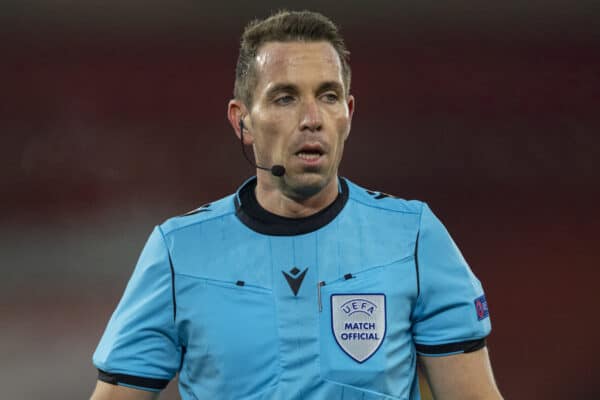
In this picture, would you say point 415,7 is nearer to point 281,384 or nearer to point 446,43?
point 446,43

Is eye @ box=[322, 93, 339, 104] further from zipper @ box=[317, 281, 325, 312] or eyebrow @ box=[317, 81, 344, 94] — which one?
zipper @ box=[317, 281, 325, 312]

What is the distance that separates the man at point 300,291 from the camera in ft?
3.75

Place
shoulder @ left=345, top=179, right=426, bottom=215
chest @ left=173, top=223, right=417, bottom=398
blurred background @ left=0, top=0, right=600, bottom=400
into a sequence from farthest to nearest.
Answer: blurred background @ left=0, top=0, right=600, bottom=400, shoulder @ left=345, top=179, right=426, bottom=215, chest @ left=173, top=223, right=417, bottom=398

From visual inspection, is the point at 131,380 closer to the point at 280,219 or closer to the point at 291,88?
the point at 280,219

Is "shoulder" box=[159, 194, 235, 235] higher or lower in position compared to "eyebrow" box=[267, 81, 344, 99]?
lower

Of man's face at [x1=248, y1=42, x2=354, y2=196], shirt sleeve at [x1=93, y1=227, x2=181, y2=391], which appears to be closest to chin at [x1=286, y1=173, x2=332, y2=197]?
man's face at [x1=248, y1=42, x2=354, y2=196]

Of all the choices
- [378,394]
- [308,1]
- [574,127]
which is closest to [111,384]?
[378,394]

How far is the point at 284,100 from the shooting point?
1180mm

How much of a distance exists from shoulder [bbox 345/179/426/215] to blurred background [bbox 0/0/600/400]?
126 cm

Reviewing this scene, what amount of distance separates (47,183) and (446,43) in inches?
54.6

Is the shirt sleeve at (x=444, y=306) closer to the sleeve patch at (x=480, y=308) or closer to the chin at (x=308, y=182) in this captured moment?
the sleeve patch at (x=480, y=308)

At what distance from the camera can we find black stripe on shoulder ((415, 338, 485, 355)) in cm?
117

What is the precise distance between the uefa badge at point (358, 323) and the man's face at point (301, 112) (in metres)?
0.17

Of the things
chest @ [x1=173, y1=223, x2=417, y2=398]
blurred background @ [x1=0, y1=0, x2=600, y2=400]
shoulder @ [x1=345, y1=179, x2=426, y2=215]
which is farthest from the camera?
blurred background @ [x1=0, y1=0, x2=600, y2=400]
